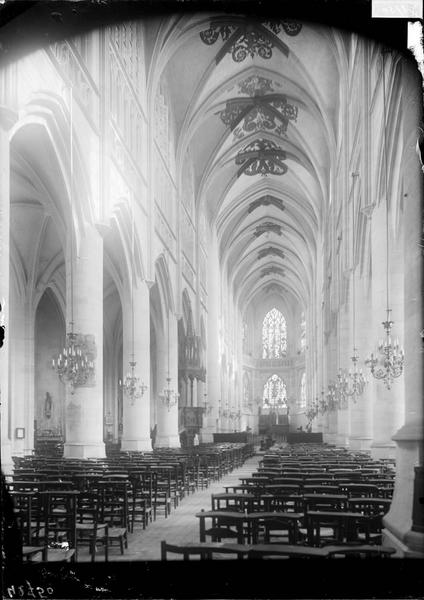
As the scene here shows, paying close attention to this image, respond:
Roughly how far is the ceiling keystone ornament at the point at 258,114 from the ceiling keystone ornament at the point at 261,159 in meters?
2.13

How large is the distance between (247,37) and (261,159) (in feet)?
38.8

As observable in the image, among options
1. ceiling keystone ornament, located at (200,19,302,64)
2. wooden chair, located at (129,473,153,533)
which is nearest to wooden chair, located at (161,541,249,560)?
wooden chair, located at (129,473,153,533)

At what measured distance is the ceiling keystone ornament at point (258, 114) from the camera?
35.2 metres

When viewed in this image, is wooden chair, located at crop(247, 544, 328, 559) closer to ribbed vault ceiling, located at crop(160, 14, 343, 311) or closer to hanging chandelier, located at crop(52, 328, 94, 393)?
hanging chandelier, located at crop(52, 328, 94, 393)

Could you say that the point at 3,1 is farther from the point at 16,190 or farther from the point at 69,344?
the point at 16,190

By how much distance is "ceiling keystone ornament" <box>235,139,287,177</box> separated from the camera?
40725mm

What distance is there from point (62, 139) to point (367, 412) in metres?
13.0

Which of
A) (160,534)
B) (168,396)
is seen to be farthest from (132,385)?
(160,534)

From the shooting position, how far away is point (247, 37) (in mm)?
30594

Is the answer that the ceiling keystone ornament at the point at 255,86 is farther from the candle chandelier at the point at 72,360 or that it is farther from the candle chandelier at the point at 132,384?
the candle chandelier at the point at 72,360

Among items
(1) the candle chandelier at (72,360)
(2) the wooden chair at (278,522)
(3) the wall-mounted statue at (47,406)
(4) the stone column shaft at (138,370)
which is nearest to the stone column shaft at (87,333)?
(1) the candle chandelier at (72,360)

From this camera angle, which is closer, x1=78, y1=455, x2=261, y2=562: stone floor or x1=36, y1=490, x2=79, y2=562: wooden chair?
x1=36, y1=490, x2=79, y2=562: wooden chair

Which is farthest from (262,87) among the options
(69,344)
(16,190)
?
(69,344)

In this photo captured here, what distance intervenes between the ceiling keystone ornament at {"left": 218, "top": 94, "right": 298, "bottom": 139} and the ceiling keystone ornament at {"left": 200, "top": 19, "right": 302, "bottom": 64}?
3.70 m
